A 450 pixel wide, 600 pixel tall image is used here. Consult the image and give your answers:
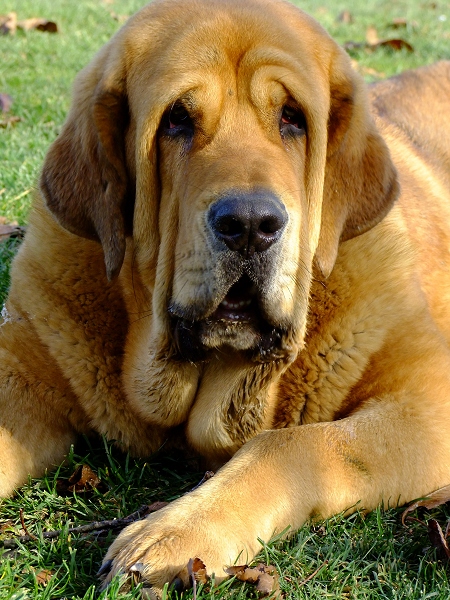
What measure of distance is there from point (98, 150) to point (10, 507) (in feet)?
4.44

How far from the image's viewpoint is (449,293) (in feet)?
13.4

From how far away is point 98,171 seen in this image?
327 centimetres

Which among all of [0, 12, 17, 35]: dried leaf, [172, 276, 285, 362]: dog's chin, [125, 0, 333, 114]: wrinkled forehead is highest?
[125, 0, 333, 114]: wrinkled forehead

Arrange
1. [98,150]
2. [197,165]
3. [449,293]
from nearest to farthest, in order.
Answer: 1. [197,165]
2. [98,150]
3. [449,293]

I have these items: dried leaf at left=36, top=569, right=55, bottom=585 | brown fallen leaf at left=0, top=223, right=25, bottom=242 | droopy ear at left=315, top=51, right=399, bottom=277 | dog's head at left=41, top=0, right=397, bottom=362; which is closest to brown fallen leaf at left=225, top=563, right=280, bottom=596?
dried leaf at left=36, top=569, right=55, bottom=585

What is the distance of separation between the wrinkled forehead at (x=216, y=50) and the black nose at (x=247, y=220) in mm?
544

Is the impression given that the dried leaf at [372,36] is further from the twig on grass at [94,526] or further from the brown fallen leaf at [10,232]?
the twig on grass at [94,526]

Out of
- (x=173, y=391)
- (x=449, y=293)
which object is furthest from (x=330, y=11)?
(x=173, y=391)

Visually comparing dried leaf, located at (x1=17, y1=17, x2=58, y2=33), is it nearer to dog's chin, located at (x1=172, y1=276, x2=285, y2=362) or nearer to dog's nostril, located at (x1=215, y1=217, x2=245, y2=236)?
dog's chin, located at (x1=172, y1=276, x2=285, y2=362)

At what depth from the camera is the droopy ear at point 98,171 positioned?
3252 mm

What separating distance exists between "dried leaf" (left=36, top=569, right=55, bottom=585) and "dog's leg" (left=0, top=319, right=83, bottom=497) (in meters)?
0.68

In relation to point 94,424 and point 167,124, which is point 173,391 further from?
point 167,124

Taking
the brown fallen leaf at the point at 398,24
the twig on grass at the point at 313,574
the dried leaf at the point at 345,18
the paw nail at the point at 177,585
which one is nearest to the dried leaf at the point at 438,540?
the twig on grass at the point at 313,574

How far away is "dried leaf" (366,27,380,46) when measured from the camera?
33.9ft
